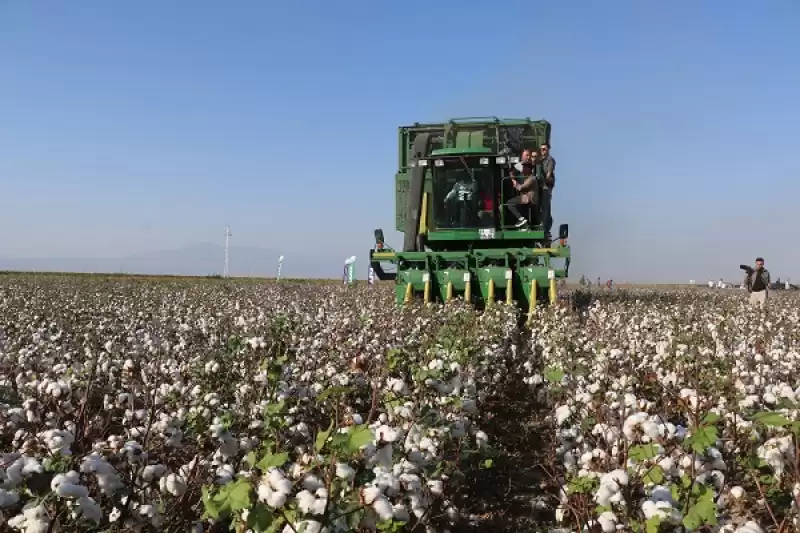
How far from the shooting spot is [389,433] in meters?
2.64

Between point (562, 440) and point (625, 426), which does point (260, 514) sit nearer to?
point (625, 426)

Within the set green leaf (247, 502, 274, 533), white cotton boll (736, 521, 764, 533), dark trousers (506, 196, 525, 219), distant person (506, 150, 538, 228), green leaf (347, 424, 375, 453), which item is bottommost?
white cotton boll (736, 521, 764, 533)

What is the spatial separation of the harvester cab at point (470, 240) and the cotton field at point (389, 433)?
5.12 metres

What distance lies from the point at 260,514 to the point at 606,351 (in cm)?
497

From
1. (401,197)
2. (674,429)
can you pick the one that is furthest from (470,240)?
(674,429)

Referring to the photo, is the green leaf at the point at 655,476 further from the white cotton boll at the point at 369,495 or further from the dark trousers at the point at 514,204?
the dark trousers at the point at 514,204

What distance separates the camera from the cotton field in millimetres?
2502

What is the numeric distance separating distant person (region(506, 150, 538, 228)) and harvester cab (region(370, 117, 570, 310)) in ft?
0.50

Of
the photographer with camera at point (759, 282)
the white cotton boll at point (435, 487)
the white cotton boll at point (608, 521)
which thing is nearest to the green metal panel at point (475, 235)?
the photographer with camera at point (759, 282)

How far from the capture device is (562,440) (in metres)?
4.47

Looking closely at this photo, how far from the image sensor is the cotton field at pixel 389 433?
98.5 inches

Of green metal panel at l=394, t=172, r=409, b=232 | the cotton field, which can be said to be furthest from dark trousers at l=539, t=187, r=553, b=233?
the cotton field

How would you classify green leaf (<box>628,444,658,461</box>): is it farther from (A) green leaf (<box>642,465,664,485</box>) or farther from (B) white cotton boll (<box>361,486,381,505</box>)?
(B) white cotton boll (<box>361,486,381,505</box>)

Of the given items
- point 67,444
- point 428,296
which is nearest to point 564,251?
point 428,296
